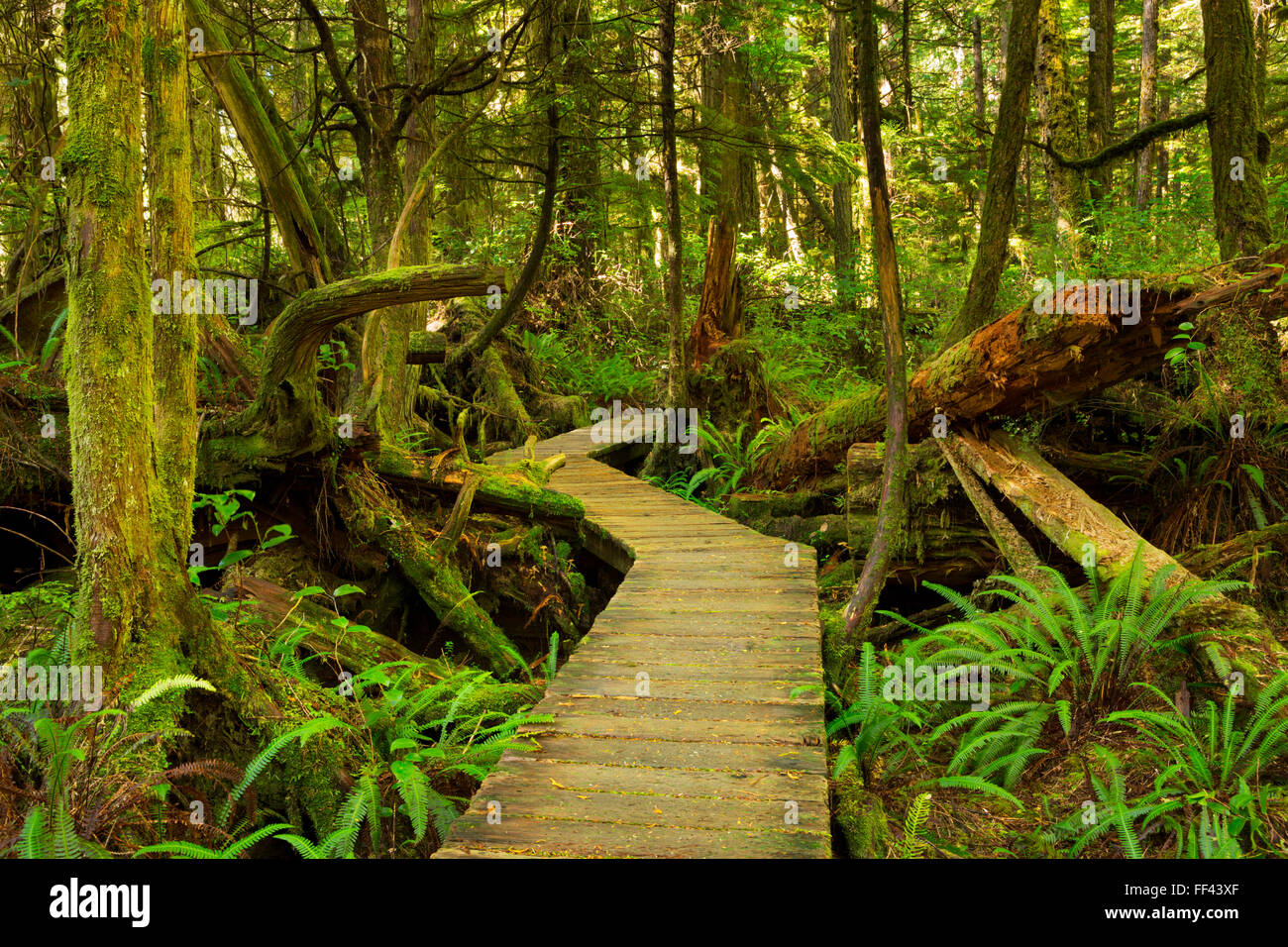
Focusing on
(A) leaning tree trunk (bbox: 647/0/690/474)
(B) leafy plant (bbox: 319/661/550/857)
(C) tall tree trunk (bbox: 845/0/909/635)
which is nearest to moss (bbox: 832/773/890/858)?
(B) leafy plant (bbox: 319/661/550/857)

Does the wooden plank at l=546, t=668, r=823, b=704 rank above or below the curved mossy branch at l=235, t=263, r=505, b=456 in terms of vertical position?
below

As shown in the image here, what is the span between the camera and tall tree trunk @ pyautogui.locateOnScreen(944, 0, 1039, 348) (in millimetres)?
8180

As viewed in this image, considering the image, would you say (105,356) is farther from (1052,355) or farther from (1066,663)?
(1052,355)

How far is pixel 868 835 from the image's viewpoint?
373 cm

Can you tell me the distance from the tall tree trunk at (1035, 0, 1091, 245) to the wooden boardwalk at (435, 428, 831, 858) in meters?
10.0

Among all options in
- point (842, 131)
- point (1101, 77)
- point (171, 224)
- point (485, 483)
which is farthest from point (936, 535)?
point (1101, 77)

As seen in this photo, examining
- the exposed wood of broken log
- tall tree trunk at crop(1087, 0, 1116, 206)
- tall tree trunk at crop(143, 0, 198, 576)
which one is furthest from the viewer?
tall tree trunk at crop(1087, 0, 1116, 206)

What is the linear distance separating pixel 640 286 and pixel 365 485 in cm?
1315

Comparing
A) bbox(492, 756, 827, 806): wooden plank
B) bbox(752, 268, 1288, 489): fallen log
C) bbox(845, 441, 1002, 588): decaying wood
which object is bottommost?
bbox(492, 756, 827, 806): wooden plank

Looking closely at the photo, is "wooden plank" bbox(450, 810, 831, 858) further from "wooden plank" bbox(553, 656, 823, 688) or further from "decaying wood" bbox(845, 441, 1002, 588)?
"decaying wood" bbox(845, 441, 1002, 588)

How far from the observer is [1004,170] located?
8.59 meters

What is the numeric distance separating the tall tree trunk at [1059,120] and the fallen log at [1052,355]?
7987mm
